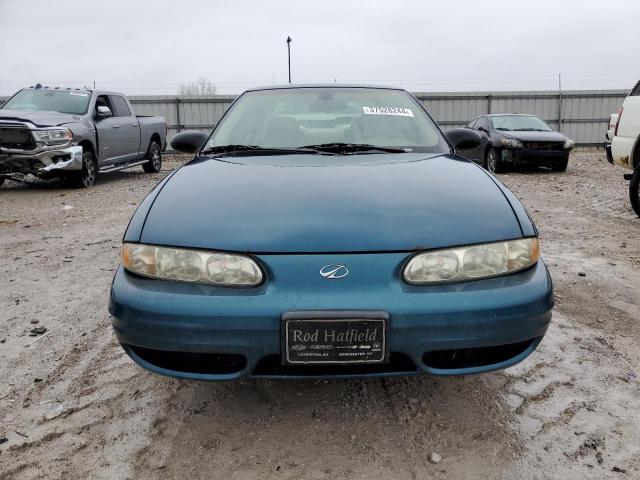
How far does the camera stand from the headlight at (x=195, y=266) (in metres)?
1.91

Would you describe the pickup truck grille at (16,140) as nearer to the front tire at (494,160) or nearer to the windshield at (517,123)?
the front tire at (494,160)

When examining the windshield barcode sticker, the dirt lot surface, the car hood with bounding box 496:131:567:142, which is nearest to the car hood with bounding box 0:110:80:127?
the dirt lot surface

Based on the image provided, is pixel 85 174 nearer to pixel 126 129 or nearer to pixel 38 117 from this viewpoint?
pixel 38 117

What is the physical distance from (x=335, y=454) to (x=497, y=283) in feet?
2.75

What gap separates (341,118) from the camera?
3250 mm

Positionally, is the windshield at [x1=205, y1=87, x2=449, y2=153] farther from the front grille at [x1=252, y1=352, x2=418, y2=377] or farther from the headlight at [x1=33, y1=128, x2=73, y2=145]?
the headlight at [x1=33, y1=128, x2=73, y2=145]

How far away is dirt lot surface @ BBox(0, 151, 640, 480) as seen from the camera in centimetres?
196

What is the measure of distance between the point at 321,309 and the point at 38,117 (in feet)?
27.2

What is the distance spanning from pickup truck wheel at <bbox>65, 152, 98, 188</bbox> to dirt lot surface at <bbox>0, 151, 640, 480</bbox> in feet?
19.8

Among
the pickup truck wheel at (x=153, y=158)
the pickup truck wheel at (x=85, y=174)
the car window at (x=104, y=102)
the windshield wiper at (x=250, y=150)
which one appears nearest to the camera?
the windshield wiper at (x=250, y=150)

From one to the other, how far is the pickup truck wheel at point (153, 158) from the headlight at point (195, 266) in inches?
422

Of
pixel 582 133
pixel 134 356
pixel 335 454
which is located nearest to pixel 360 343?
pixel 335 454

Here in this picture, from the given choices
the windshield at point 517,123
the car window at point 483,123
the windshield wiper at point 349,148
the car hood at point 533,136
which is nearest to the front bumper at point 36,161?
the windshield wiper at point 349,148

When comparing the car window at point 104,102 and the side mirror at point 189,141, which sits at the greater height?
the car window at point 104,102
